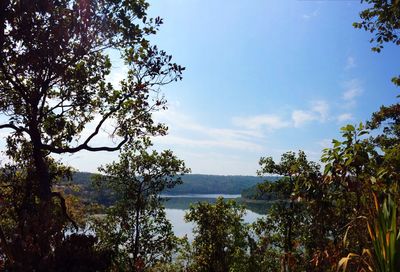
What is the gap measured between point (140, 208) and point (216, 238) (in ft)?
11.7

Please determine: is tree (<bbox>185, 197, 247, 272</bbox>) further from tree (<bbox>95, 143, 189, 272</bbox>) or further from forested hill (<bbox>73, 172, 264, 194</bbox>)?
forested hill (<bbox>73, 172, 264, 194</bbox>)

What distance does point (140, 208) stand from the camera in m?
14.0

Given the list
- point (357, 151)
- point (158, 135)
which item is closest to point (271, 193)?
point (158, 135)

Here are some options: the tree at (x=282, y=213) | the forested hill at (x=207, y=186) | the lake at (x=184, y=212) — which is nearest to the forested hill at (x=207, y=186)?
the forested hill at (x=207, y=186)

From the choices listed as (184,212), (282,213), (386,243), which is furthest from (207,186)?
(386,243)

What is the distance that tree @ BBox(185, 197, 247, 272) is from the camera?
15.5 meters

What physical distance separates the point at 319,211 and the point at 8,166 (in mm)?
7231

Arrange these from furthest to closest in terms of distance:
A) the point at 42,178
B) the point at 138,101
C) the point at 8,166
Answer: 1. the point at 8,166
2. the point at 138,101
3. the point at 42,178

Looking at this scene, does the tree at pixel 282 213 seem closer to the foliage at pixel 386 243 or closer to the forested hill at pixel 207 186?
the foliage at pixel 386 243

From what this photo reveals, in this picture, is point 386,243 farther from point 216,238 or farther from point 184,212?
point 184,212

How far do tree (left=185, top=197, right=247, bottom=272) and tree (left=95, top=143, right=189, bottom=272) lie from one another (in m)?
1.99

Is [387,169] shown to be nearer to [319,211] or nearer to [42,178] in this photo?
[319,211]

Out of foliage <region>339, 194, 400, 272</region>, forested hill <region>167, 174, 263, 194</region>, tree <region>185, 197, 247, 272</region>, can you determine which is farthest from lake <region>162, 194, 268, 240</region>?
foliage <region>339, 194, 400, 272</region>

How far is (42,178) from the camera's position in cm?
663
